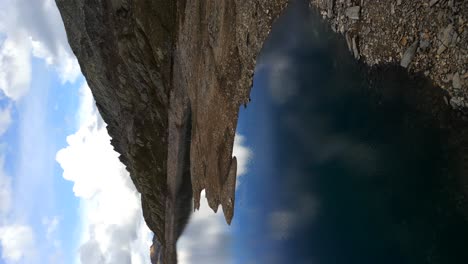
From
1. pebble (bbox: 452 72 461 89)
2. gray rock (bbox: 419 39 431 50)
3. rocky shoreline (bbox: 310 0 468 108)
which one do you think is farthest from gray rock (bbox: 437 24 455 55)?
pebble (bbox: 452 72 461 89)

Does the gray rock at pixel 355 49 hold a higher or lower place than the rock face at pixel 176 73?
lower

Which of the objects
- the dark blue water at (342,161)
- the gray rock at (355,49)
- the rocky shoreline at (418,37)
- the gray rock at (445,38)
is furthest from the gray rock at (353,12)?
the gray rock at (445,38)

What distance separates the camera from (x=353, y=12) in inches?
241

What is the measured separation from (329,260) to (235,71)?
4678 mm

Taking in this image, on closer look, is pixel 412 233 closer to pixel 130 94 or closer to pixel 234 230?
pixel 234 230

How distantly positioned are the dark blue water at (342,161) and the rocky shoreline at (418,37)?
0.20 meters

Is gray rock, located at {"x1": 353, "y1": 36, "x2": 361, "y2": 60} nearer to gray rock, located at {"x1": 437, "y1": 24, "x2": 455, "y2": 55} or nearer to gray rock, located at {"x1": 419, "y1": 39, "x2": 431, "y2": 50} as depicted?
gray rock, located at {"x1": 419, "y1": 39, "x2": 431, "y2": 50}

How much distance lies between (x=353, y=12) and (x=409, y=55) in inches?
59.8

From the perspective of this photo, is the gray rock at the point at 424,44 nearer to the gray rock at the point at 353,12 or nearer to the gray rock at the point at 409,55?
the gray rock at the point at 409,55

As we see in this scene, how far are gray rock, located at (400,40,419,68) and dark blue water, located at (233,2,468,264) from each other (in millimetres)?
169

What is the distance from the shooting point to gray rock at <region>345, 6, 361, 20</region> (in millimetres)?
5984

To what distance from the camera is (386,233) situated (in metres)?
5.45

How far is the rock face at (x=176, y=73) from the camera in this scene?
9320 mm

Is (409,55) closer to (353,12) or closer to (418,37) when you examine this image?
(418,37)
